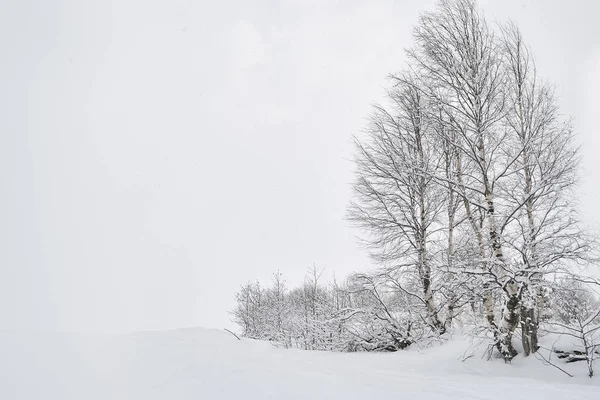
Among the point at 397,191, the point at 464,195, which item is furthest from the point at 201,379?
the point at 397,191

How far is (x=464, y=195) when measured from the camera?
6641mm

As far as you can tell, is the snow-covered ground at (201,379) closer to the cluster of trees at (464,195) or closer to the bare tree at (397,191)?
the cluster of trees at (464,195)

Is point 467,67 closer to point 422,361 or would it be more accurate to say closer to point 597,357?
point 597,357

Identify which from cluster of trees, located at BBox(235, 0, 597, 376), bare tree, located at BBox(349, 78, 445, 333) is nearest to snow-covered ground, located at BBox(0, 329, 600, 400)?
cluster of trees, located at BBox(235, 0, 597, 376)

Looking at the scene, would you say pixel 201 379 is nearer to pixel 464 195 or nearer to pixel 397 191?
pixel 464 195

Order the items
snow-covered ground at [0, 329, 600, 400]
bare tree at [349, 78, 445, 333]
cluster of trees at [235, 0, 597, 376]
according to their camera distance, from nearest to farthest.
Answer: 1. snow-covered ground at [0, 329, 600, 400]
2. cluster of trees at [235, 0, 597, 376]
3. bare tree at [349, 78, 445, 333]

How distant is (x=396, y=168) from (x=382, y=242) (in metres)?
2.86

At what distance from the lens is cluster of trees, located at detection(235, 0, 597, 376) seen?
5.98 meters

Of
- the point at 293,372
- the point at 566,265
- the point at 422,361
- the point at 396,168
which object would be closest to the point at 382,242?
the point at 396,168

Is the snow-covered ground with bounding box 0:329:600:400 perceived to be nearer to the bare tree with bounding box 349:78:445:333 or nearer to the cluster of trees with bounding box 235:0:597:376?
the cluster of trees with bounding box 235:0:597:376

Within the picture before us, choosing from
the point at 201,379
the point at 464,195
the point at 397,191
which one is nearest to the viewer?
the point at 201,379

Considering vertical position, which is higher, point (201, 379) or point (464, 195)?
point (464, 195)

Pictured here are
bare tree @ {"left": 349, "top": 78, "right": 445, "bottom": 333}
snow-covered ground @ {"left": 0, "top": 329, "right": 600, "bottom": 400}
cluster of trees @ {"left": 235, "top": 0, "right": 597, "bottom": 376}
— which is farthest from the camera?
bare tree @ {"left": 349, "top": 78, "right": 445, "bottom": 333}

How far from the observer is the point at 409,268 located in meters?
10.2
